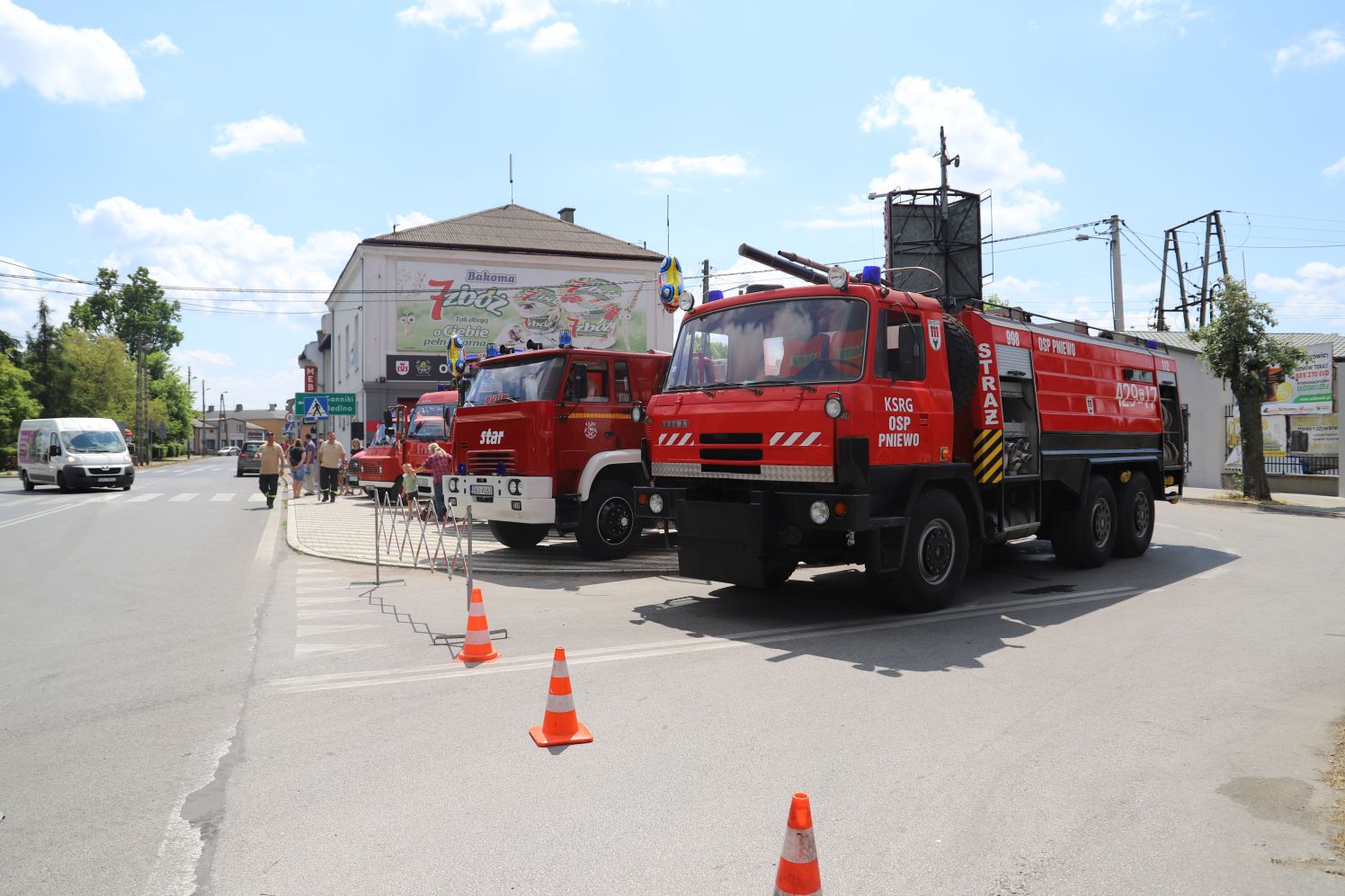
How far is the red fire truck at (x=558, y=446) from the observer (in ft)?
36.7

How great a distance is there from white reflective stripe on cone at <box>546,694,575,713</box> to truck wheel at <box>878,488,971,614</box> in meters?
3.69

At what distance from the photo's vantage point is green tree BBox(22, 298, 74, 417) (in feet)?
187

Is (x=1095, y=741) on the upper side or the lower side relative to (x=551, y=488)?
lower

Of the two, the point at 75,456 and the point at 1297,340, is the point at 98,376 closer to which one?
the point at 75,456

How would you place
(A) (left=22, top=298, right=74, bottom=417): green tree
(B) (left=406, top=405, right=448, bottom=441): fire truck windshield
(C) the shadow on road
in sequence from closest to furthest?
(C) the shadow on road < (B) (left=406, top=405, right=448, bottom=441): fire truck windshield < (A) (left=22, top=298, right=74, bottom=417): green tree

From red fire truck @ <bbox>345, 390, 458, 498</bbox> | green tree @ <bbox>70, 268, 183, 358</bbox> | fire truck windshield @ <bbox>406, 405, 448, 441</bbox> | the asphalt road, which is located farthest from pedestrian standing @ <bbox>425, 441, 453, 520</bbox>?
green tree @ <bbox>70, 268, 183, 358</bbox>

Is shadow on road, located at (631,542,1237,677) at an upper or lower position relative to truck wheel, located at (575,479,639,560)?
lower

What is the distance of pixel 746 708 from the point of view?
17.3ft

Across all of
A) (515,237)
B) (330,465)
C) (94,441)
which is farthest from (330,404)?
(515,237)

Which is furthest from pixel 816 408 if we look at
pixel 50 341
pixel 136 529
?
pixel 50 341

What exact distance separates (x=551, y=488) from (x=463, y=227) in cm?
2716

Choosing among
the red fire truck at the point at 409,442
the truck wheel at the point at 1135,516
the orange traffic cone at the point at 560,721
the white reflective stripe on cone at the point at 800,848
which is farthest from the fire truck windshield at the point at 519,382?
the white reflective stripe on cone at the point at 800,848

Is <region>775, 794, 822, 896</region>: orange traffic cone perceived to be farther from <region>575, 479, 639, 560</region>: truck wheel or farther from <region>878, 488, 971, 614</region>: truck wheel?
<region>575, 479, 639, 560</region>: truck wheel

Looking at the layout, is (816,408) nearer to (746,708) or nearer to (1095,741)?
(746,708)
